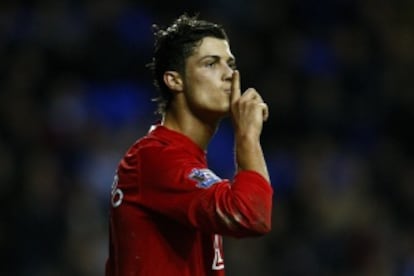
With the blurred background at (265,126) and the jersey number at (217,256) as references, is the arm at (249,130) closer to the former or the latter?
the jersey number at (217,256)

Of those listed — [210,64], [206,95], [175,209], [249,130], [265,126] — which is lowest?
[175,209]

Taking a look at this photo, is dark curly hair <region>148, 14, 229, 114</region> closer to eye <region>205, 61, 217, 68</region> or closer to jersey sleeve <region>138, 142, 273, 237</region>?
eye <region>205, 61, 217, 68</region>

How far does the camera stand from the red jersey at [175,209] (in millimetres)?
4129

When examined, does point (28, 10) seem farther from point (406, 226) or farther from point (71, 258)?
point (406, 226)

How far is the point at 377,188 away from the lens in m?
10.6

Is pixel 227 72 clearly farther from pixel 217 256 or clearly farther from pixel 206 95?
pixel 217 256

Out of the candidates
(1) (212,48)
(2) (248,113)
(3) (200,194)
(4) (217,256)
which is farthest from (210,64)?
(4) (217,256)

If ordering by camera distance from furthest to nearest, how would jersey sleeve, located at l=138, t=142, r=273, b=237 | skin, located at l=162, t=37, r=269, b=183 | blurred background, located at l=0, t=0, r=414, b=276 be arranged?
1. blurred background, located at l=0, t=0, r=414, b=276
2. skin, located at l=162, t=37, r=269, b=183
3. jersey sleeve, located at l=138, t=142, r=273, b=237

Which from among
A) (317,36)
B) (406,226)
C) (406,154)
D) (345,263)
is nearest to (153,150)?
(345,263)

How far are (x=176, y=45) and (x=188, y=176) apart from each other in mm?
699

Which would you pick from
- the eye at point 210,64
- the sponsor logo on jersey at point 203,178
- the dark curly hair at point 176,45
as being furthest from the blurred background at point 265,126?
the sponsor logo on jersey at point 203,178

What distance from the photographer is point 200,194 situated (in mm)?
4195

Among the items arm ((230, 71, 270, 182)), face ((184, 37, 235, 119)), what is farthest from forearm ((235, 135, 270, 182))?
face ((184, 37, 235, 119))

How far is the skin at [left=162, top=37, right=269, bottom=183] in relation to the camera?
4406mm
